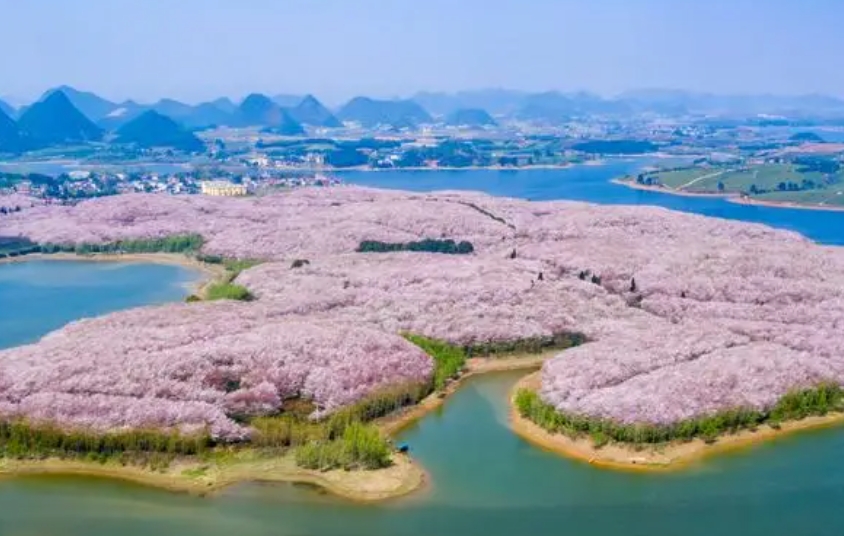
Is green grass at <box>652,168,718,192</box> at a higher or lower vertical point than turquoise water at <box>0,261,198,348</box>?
higher

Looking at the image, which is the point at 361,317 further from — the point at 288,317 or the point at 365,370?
the point at 365,370

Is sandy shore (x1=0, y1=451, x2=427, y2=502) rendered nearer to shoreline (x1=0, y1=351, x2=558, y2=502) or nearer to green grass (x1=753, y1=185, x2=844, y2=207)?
shoreline (x1=0, y1=351, x2=558, y2=502)

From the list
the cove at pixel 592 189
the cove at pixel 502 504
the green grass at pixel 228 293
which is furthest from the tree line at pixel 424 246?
the cove at pixel 592 189

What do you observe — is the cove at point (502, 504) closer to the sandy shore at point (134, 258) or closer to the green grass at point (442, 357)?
the green grass at point (442, 357)

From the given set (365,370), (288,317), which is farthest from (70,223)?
(365,370)

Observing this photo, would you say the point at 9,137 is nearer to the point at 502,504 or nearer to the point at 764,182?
the point at 764,182

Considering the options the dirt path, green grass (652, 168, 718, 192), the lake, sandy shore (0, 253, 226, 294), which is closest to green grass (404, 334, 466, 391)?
the lake

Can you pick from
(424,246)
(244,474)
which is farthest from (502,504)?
(424,246)

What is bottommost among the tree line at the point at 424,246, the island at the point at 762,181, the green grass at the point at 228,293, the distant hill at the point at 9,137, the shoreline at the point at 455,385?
the shoreline at the point at 455,385
